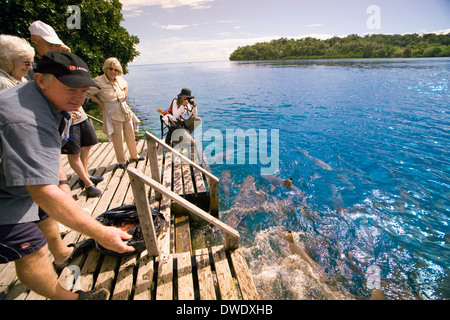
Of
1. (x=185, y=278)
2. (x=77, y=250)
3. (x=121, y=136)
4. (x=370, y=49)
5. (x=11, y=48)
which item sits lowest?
(x=185, y=278)

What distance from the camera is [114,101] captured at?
4891 millimetres

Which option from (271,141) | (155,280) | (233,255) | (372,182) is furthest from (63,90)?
(271,141)

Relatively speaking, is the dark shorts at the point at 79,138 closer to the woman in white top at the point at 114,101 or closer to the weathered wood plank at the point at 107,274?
the woman in white top at the point at 114,101

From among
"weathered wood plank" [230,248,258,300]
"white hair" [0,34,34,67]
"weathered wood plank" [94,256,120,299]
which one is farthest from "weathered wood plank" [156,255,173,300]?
"white hair" [0,34,34,67]

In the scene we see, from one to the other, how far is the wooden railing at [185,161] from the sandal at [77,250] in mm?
1661

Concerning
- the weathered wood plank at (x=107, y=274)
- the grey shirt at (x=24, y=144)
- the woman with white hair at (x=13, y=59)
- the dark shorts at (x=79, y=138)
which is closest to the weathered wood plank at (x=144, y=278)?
the weathered wood plank at (x=107, y=274)

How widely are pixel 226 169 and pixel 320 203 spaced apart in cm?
352

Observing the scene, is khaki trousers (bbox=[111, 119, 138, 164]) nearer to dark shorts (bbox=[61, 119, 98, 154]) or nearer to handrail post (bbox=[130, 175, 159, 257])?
dark shorts (bbox=[61, 119, 98, 154])

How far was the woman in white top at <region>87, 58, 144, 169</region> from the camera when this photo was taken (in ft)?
15.5

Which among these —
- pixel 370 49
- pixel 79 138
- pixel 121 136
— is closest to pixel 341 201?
pixel 121 136

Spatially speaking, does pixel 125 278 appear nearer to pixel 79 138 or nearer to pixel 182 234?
pixel 182 234

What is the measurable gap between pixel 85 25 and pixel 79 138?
13.9 metres

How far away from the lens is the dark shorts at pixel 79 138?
3.80m
